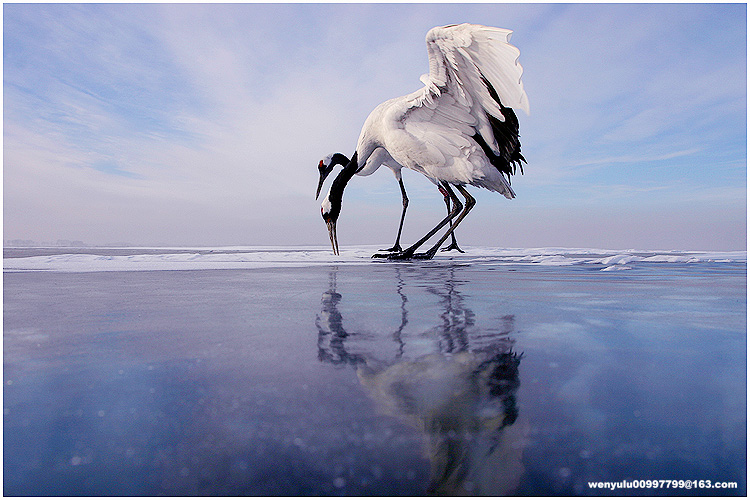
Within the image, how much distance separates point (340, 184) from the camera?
7.14 metres

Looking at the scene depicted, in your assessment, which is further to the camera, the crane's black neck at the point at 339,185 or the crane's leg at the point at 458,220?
the crane's black neck at the point at 339,185

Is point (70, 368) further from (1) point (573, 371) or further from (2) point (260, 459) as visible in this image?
(1) point (573, 371)

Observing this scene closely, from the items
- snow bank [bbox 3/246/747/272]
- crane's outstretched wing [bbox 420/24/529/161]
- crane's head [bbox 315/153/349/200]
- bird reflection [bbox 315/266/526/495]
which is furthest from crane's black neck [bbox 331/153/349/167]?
bird reflection [bbox 315/266/526/495]

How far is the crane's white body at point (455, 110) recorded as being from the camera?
4.24 m

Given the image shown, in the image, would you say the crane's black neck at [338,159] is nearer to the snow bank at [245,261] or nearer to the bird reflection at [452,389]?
the snow bank at [245,261]

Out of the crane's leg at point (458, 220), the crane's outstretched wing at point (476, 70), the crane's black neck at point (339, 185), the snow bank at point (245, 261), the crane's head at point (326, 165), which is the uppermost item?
the crane's outstretched wing at point (476, 70)

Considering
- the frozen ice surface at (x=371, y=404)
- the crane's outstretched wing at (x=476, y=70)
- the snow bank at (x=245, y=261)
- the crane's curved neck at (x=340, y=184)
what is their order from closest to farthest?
the frozen ice surface at (x=371, y=404)
the crane's outstretched wing at (x=476, y=70)
the snow bank at (x=245, y=261)
the crane's curved neck at (x=340, y=184)

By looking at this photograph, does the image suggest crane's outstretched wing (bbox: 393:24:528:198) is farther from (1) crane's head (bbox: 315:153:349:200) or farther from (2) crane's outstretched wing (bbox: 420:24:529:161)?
(1) crane's head (bbox: 315:153:349:200)

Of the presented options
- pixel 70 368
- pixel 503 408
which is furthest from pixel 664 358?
pixel 70 368

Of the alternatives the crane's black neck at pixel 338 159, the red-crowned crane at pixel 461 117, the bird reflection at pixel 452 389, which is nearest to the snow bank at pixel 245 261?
the red-crowned crane at pixel 461 117

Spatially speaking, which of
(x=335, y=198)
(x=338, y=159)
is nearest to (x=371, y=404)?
(x=335, y=198)

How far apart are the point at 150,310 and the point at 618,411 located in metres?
1.97

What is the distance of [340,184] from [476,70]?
3.17 meters

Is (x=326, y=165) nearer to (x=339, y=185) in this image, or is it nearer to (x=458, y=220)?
(x=339, y=185)
